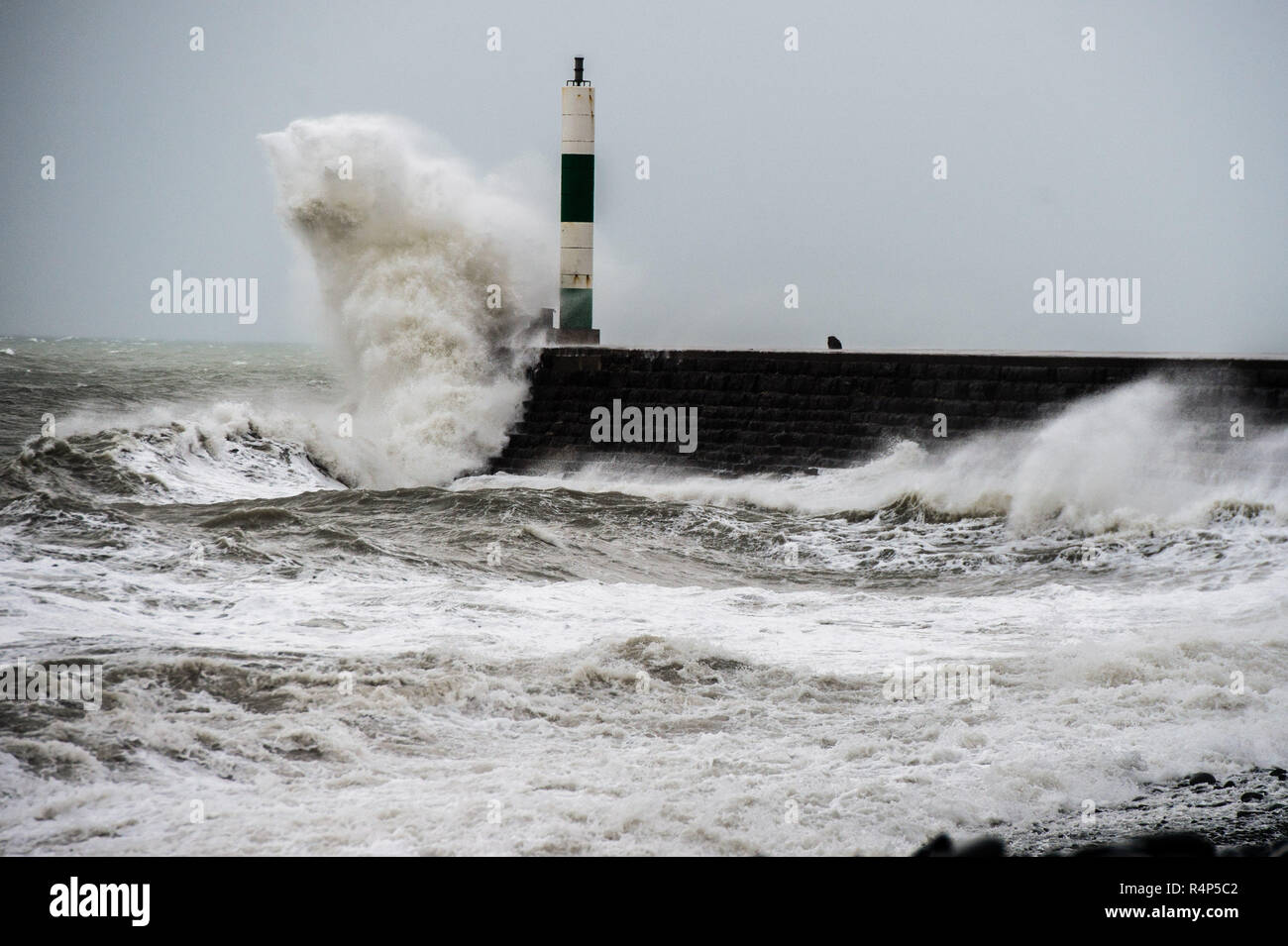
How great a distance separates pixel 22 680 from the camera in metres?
5.16

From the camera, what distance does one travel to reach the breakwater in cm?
1110

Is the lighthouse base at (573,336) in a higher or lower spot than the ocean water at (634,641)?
higher

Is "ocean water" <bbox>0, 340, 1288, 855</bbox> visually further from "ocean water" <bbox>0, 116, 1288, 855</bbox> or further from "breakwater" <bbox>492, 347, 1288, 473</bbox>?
"breakwater" <bbox>492, 347, 1288, 473</bbox>

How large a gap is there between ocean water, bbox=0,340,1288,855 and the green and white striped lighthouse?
6.07m

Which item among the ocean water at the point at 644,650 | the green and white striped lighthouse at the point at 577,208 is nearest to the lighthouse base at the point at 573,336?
the green and white striped lighthouse at the point at 577,208

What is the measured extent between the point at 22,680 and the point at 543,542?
526 cm

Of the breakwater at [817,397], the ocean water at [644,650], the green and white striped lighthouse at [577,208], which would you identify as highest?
the green and white striped lighthouse at [577,208]

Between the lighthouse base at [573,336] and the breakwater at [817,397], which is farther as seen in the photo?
the lighthouse base at [573,336]

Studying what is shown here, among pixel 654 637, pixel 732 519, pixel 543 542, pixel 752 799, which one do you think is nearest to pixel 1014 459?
pixel 732 519

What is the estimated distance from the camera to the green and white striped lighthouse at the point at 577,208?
18391mm

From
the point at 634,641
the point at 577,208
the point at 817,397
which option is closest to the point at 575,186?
the point at 577,208

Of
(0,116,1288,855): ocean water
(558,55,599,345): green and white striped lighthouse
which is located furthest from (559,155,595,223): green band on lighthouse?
(0,116,1288,855): ocean water

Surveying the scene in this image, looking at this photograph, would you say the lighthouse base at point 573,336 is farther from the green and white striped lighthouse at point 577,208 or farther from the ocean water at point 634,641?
the ocean water at point 634,641

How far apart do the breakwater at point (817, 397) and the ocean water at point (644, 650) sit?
364 mm
